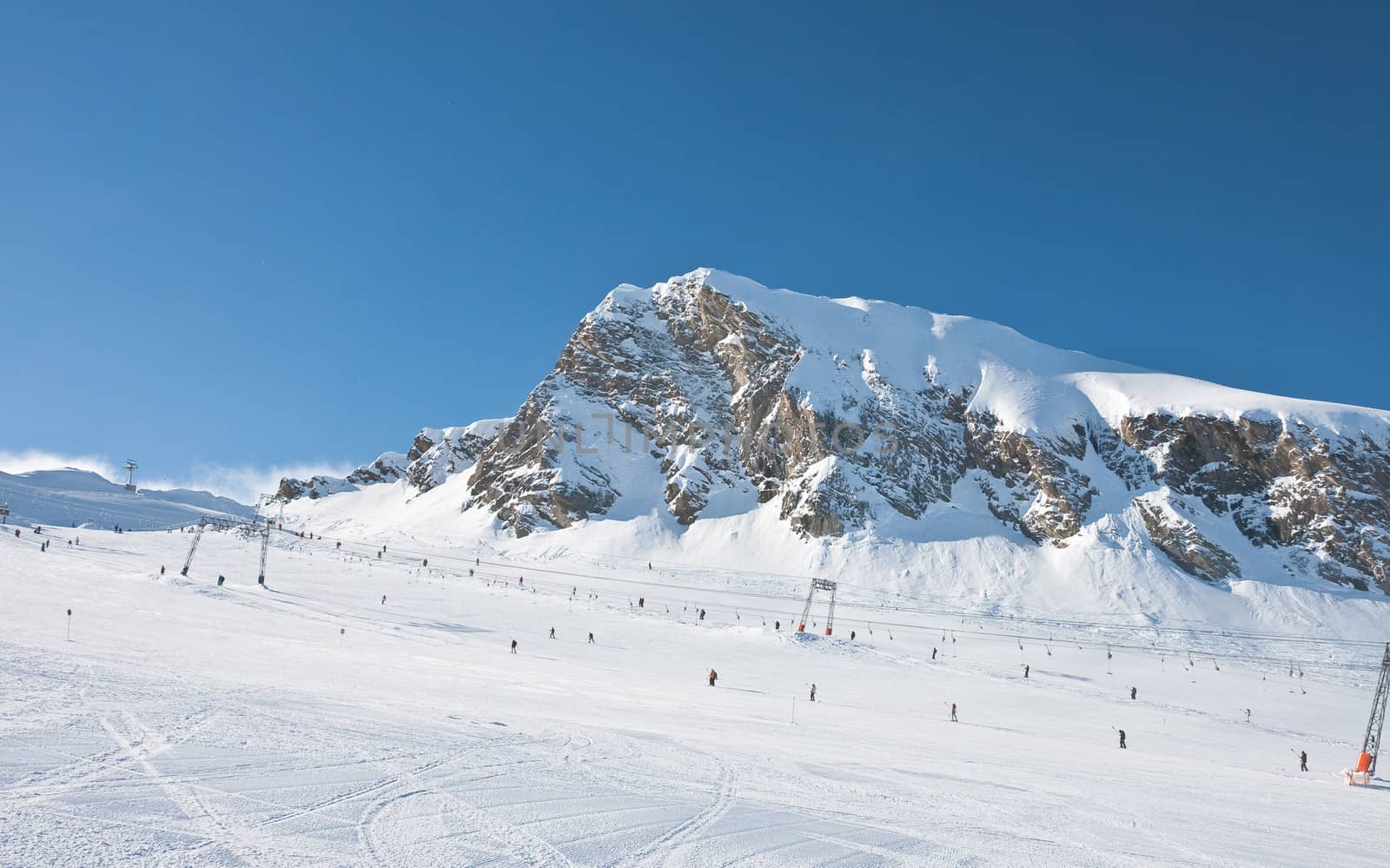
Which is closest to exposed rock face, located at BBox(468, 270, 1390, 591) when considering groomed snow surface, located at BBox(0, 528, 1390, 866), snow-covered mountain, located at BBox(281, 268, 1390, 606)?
snow-covered mountain, located at BBox(281, 268, 1390, 606)

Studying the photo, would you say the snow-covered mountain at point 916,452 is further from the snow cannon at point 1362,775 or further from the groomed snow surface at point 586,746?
the snow cannon at point 1362,775

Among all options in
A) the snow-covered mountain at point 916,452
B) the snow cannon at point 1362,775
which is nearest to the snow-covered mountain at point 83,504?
the snow-covered mountain at point 916,452

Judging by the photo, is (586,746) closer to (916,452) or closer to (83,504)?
(916,452)

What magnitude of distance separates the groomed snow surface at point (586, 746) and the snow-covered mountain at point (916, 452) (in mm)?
33803

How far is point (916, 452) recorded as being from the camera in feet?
298

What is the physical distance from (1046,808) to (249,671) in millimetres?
18347

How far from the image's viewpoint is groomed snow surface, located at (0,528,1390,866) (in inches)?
336

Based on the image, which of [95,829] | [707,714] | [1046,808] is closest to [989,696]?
[707,714]

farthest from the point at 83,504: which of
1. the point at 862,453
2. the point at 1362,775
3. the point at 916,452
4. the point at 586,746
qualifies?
the point at 1362,775

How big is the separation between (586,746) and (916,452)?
81105 mm

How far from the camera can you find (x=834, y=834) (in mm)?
10039

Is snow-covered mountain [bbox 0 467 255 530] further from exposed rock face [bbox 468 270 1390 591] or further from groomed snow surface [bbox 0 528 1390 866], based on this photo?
groomed snow surface [bbox 0 528 1390 866]

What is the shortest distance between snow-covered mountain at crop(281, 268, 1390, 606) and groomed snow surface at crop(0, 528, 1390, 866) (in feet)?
111

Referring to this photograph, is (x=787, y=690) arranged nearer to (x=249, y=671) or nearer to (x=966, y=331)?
(x=249, y=671)
